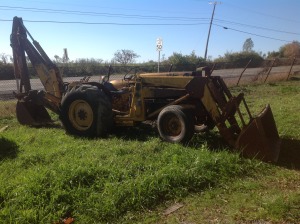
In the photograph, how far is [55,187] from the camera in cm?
447

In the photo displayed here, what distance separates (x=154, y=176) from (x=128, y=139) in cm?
235

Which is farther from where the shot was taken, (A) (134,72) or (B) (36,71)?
(B) (36,71)

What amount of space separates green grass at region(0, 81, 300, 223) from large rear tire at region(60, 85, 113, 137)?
55 cm

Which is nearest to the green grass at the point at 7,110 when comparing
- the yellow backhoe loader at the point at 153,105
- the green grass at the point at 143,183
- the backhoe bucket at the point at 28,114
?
the backhoe bucket at the point at 28,114

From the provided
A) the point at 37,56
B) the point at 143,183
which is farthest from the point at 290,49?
the point at 143,183

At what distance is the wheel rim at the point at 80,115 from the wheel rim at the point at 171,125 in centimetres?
174

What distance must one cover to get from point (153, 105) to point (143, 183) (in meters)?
2.73

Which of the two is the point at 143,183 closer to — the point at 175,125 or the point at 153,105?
the point at 175,125

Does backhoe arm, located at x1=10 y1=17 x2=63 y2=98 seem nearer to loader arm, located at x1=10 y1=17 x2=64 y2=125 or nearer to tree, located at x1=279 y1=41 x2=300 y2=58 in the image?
loader arm, located at x1=10 y1=17 x2=64 y2=125

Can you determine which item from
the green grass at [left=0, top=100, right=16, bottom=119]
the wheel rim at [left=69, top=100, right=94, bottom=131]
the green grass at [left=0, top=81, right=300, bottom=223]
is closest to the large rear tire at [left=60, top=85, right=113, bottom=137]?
the wheel rim at [left=69, top=100, right=94, bottom=131]

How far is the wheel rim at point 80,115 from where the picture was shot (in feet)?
23.9

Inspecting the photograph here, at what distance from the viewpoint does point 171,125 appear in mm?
6434

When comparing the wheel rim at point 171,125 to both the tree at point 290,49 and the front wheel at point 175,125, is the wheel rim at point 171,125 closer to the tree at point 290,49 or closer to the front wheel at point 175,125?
the front wheel at point 175,125

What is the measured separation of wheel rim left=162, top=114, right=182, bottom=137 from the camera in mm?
6350
